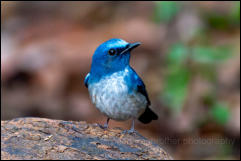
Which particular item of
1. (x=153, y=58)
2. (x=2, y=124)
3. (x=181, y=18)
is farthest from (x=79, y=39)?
(x=2, y=124)

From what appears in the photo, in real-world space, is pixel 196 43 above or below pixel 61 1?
below

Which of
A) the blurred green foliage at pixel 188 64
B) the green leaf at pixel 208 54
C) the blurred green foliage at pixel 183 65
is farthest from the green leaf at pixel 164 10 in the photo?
the green leaf at pixel 208 54

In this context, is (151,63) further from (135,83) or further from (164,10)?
(135,83)

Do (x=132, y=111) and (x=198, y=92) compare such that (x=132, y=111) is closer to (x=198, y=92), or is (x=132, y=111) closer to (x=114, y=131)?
(x=114, y=131)

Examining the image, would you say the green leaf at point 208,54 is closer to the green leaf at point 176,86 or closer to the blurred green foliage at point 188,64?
the blurred green foliage at point 188,64

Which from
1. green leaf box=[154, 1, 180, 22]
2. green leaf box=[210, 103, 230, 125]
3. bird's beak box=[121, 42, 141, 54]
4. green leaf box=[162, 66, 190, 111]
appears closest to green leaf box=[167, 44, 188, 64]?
green leaf box=[162, 66, 190, 111]
